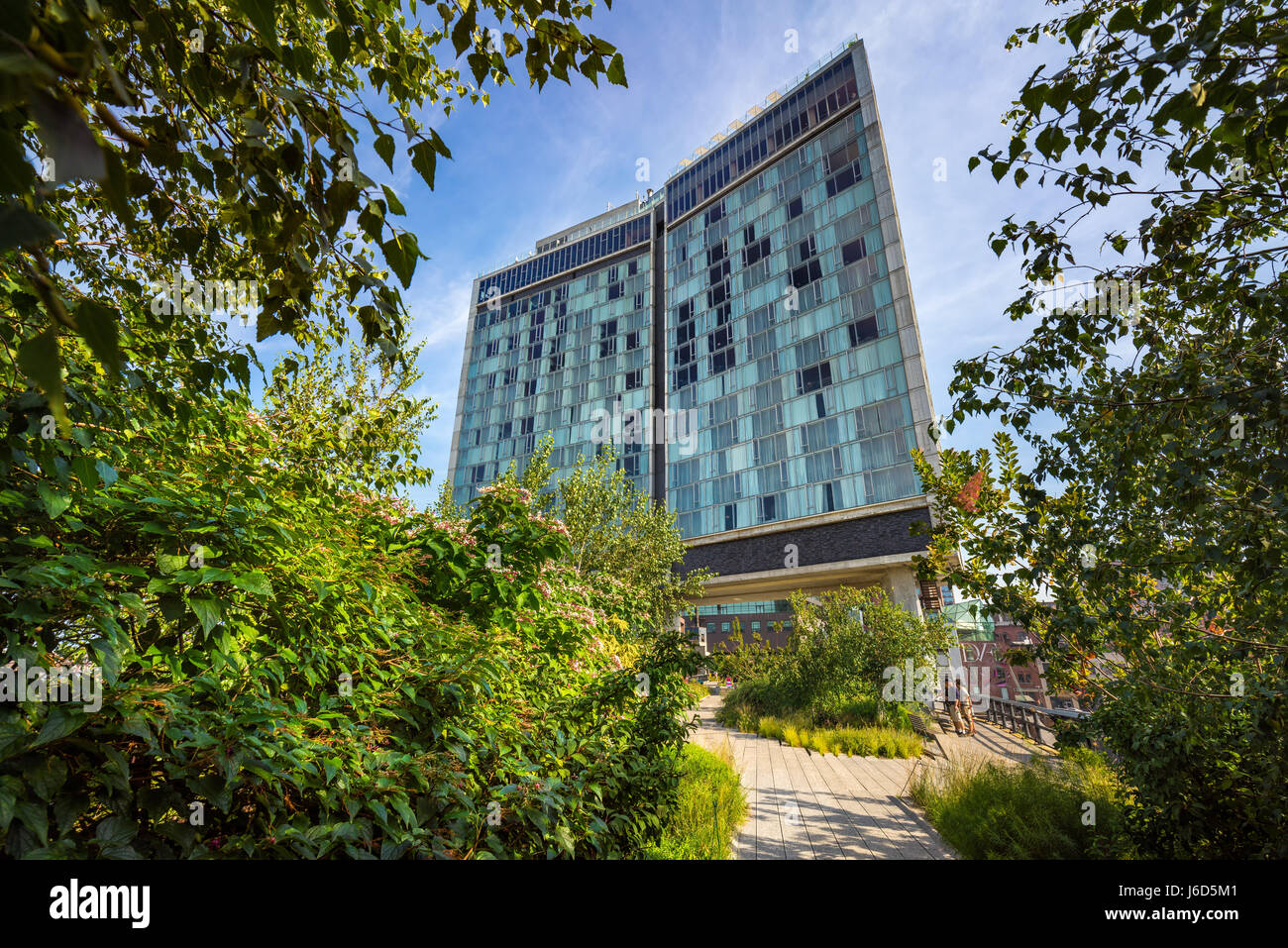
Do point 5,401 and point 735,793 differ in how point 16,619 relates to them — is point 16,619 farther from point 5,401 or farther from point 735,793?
point 735,793

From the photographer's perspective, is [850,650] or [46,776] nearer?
[46,776]

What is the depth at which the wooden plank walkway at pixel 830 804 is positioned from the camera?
5574mm

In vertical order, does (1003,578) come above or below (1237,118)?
below

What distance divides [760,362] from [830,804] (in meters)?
32.4

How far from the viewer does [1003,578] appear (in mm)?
4555

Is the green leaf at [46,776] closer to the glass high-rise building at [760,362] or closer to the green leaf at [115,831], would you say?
the green leaf at [115,831]

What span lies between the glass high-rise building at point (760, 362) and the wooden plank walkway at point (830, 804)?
17268 millimetres

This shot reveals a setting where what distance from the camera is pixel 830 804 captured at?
23.9ft

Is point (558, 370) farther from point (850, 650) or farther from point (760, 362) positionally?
point (850, 650)

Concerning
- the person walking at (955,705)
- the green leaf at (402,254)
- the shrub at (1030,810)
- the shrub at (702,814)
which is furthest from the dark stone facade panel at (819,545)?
the green leaf at (402,254)

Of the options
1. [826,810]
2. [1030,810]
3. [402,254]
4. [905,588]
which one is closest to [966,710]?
[826,810]

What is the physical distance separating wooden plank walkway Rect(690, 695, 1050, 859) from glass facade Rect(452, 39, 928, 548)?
20455mm
